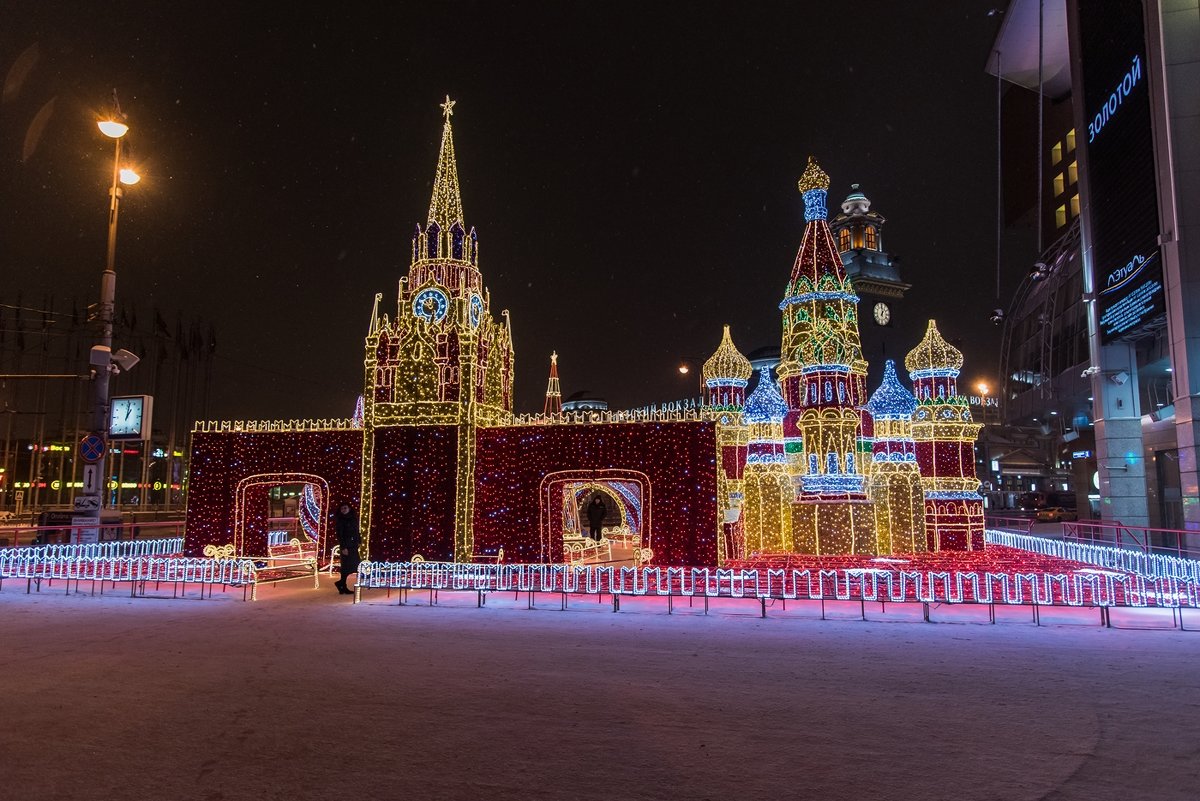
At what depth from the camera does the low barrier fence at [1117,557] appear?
1316 cm

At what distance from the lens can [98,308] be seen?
15336 millimetres

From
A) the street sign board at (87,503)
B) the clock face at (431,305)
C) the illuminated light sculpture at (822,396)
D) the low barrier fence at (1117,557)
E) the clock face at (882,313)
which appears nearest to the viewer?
the low barrier fence at (1117,557)

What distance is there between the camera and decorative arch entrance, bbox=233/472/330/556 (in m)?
17.0

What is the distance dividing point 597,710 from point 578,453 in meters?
9.26

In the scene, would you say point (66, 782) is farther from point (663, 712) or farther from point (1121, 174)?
point (1121, 174)

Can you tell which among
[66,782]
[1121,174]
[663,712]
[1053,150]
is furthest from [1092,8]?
[66,782]

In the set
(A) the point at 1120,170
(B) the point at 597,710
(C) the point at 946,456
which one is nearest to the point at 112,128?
(B) the point at 597,710

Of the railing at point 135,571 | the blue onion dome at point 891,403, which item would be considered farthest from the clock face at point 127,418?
the blue onion dome at point 891,403

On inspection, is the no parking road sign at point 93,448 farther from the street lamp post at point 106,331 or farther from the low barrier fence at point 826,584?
the low barrier fence at point 826,584

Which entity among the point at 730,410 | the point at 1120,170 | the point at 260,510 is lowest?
the point at 260,510

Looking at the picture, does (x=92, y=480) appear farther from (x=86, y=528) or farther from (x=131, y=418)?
(x=131, y=418)

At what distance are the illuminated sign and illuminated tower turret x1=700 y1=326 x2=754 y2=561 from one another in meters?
10.7

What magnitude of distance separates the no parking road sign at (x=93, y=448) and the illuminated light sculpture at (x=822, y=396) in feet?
49.7

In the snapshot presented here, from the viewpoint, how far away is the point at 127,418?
53.1ft
